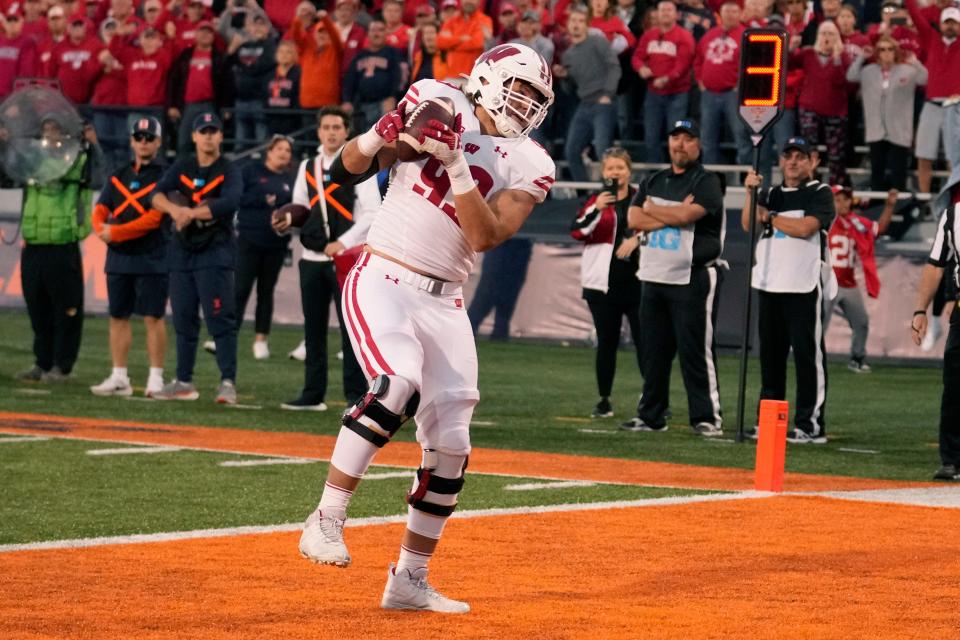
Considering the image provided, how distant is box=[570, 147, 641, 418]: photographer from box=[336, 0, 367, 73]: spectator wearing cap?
360 inches

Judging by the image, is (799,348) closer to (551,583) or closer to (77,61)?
(551,583)

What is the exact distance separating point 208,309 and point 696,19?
929 centimetres

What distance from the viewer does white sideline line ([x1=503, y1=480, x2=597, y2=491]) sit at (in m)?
10.4

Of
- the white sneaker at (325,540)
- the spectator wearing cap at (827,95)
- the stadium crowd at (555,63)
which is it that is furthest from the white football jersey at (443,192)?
the spectator wearing cap at (827,95)

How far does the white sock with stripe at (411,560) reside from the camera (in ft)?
22.1

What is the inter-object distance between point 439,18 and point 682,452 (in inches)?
479

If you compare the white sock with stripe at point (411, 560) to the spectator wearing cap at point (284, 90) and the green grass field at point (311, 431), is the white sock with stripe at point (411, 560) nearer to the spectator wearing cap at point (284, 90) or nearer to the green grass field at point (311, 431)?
the green grass field at point (311, 431)

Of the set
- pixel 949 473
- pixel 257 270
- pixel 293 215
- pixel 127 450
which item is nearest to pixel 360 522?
pixel 127 450

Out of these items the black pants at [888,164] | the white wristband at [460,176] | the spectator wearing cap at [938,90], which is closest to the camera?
the white wristband at [460,176]

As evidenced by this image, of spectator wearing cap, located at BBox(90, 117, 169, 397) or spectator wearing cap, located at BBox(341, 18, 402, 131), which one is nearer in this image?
spectator wearing cap, located at BBox(90, 117, 169, 397)

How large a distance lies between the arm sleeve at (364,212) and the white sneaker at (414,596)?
22.2 ft

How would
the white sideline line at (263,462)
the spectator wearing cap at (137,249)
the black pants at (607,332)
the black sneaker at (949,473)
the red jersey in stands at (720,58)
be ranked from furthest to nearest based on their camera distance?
the red jersey in stands at (720,58) → the spectator wearing cap at (137,249) → the black pants at (607,332) → the black sneaker at (949,473) → the white sideline line at (263,462)

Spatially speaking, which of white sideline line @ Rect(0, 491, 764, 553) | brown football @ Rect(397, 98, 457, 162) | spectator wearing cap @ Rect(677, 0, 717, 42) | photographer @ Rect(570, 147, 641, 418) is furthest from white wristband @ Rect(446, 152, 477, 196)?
spectator wearing cap @ Rect(677, 0, 717, 42)

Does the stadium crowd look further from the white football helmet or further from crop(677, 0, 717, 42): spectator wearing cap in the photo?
the white football helmet
